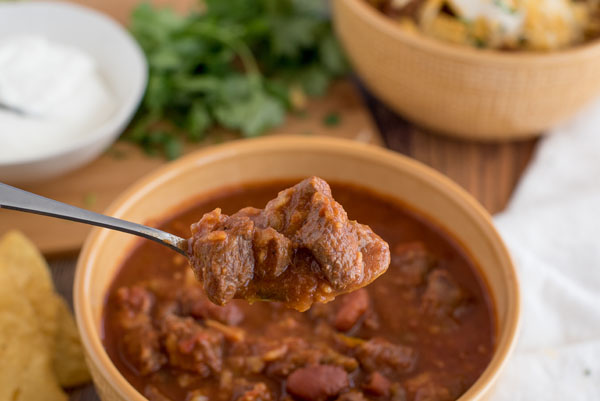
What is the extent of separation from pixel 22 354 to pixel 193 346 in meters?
0.76

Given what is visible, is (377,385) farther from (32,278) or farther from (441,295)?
(32,278)

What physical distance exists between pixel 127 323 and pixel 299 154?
105 cm

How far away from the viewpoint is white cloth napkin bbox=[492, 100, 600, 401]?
10.4ft

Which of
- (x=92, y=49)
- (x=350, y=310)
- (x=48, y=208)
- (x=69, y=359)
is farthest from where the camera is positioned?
(x=92, y=49)

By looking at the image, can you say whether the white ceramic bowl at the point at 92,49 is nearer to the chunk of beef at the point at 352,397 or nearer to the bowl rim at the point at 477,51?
the bowl rim at the point at 477,51

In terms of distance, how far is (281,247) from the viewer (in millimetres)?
2359

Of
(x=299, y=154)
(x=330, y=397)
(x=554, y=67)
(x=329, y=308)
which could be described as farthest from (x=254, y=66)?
(x=330, y=397)

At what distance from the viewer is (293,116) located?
14.7ft

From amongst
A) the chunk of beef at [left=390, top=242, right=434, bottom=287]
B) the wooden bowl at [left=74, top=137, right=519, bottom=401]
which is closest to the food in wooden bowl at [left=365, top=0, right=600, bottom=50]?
the wooden bowl at [left=74, top=137, right=519, bottom=401]

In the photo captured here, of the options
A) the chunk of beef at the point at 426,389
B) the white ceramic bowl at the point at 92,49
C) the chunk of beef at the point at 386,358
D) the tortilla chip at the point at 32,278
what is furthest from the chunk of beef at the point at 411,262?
the white ceramic bowl at the point at 92,49

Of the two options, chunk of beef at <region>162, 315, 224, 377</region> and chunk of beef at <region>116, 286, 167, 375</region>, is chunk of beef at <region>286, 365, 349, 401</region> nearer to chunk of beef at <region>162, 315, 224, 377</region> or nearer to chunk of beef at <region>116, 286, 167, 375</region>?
chunk of beef at <region>162, 315, 224, 377</region>

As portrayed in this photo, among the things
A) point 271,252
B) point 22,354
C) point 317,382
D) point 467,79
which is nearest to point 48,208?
point 271,252

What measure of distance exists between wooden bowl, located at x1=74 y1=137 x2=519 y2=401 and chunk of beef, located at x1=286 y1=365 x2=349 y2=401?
555 mm

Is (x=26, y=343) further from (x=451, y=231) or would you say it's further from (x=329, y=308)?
(x=451, y=231)
